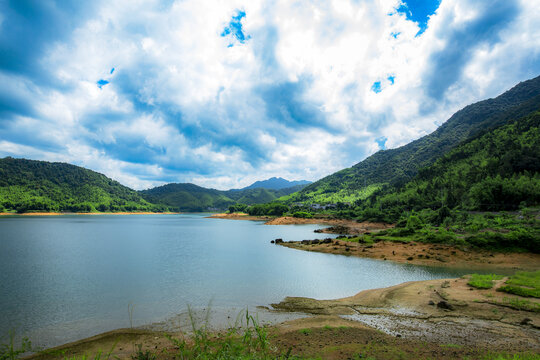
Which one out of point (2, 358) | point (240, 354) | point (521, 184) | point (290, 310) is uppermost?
point (521, 184)

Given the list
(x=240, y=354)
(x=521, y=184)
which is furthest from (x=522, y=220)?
(x=240, y=354)

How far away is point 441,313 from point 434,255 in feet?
71.3

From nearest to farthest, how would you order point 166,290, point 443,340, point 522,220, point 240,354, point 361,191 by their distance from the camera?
1. point 240,354
2. point 443,340
3. point 166,290
4. point 522,220
5. point 361,191

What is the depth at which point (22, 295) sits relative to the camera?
1800 centimetres

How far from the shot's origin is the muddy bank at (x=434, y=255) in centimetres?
2848

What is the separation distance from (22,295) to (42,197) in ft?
682

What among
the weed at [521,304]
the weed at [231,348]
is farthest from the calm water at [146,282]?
the weed at [521,304]

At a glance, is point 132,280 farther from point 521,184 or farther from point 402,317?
point 521,184

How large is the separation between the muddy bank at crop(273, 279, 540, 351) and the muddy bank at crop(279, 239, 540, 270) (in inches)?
474

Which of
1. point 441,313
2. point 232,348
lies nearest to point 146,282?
point 232,348

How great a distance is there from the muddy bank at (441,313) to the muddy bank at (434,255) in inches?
474

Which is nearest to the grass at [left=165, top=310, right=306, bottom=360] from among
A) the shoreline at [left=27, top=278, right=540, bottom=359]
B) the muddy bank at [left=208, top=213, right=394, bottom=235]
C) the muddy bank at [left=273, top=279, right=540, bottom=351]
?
the shoreline at [left=27, top=278, right=540, bottom=359]

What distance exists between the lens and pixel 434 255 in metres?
32.8

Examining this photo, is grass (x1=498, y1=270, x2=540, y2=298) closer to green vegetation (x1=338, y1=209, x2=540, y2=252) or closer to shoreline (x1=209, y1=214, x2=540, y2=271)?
shoreline (x1=209, y1=214, x2=540, y2=271)
